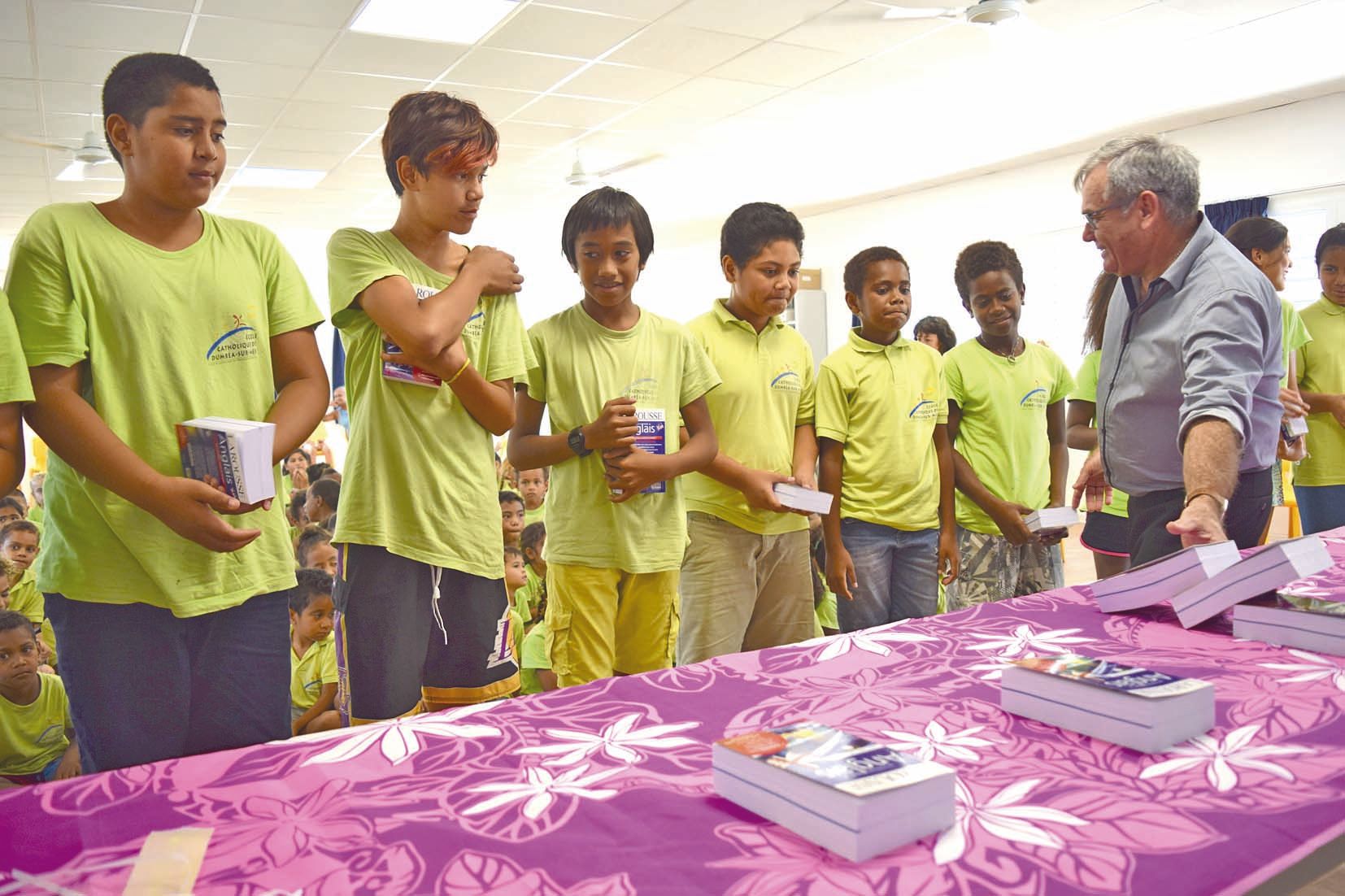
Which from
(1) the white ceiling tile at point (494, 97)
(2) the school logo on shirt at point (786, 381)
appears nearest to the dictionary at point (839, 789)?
(2) the school logo on shirt at point (786, 381)

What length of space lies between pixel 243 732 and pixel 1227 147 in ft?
26.1

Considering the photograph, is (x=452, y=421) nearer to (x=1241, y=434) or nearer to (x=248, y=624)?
(x=248, y=624)

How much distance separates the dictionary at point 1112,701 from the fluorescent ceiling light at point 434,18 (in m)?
4.70

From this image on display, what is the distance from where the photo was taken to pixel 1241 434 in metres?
1.65

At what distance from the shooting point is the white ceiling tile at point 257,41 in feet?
16.5

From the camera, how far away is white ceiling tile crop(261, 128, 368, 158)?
7.21m

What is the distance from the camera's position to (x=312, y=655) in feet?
10.3

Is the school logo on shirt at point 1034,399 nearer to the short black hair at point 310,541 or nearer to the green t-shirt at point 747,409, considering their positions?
the green t-shirt at point 747,409

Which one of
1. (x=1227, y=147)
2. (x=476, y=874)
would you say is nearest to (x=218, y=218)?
(x=476, y=874)

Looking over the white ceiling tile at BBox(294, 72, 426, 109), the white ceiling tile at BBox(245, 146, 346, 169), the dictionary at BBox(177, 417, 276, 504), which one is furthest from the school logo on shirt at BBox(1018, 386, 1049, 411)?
the white ceiling tile at BBox(245, 146, 346, 169)

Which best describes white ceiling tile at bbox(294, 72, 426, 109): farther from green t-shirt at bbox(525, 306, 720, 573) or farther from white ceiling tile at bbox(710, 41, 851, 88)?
green t-shirt at bbox(525, 306, 720, 573)

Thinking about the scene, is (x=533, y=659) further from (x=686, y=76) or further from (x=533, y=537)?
(x=686, y=76)

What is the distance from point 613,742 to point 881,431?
182 cm

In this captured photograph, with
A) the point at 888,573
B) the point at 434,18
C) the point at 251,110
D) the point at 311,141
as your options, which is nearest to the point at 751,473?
the point at 888,573
